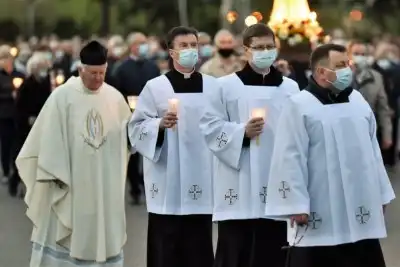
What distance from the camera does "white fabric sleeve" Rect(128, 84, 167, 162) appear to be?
891 centimetres

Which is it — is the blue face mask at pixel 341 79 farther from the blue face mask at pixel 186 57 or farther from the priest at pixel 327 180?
the blue face mask at pixel 186 57

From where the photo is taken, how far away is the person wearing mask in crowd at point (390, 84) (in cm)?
1766

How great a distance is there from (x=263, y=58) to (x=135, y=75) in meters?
6.67

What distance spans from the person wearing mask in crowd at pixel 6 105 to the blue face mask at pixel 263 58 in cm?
931

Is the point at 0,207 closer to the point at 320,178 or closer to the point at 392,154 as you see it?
the point at 392,154

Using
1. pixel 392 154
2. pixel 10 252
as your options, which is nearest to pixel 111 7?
pixel 392 154

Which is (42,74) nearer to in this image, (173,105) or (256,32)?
(173,105)

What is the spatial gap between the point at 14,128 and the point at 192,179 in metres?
8.70

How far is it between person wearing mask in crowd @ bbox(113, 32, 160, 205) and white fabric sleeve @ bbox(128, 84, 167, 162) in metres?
5.50

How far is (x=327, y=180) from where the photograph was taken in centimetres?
726

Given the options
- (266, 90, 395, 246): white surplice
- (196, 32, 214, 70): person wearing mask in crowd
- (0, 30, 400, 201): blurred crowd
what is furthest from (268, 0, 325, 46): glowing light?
(266, 90, 395, 246): white surplice

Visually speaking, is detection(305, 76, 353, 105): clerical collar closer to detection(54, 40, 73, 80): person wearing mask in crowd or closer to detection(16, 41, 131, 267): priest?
detection(16, 41, 131, 267): priest

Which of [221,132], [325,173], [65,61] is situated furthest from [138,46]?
[325,173]

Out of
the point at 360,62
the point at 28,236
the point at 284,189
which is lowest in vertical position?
the point at 28,236
